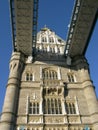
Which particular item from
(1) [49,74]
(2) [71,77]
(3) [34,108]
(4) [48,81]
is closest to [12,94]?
(3) [34,108]

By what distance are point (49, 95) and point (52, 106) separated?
1692 mm

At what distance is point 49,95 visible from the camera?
2695 centimetres

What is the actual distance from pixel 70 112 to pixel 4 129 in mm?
8072

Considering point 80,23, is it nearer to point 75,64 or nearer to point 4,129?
point 75,64

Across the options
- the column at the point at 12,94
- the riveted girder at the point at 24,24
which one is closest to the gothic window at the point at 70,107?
the column at the point at 12,94

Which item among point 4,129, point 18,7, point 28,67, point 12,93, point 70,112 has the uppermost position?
point 18,7

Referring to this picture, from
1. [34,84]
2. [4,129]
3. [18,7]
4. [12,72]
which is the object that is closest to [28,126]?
Result: [4,129]

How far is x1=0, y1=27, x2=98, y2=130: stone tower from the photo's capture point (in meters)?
23.6

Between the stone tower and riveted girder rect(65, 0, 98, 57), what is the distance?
1608mm

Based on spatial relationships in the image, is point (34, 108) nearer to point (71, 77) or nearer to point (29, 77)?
point (29, 77)

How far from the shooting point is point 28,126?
2320cm

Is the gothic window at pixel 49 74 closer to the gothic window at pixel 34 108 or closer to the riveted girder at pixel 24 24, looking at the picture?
the riveted girder at pixel 24 24

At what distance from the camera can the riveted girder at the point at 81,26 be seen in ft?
85.8

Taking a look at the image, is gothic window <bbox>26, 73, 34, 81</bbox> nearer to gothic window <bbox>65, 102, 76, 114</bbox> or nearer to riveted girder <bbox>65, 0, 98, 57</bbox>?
gothic window <bbox>65, 102, 76, 114</bbox>
